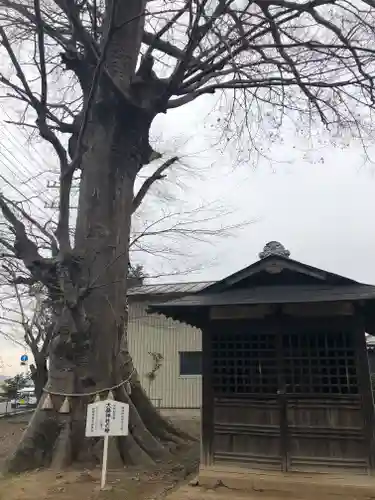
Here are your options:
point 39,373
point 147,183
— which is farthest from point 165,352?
point 147,183

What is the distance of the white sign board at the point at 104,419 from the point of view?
654 cm

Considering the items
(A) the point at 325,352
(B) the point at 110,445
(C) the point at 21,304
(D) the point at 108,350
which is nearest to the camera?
(A) the point at 325,352

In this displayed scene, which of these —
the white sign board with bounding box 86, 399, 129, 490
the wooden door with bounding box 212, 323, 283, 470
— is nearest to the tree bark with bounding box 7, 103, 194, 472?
the white sign board with bounding box 86, 399, 129, 490

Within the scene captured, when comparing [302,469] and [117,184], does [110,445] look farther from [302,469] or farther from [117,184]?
[117,184]

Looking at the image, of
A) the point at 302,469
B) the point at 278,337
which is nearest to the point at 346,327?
the point at 278,337

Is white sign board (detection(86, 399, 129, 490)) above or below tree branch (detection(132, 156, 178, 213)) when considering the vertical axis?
below

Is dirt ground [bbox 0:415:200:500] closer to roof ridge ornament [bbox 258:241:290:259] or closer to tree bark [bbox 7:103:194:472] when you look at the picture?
tree bark [bbox 7:103:194:472]

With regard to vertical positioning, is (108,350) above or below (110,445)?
above

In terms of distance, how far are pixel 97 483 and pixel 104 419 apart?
858 mm

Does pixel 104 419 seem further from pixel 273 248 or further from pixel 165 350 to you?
pixel 165 350

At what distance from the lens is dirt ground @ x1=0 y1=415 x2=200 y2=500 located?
590 cm

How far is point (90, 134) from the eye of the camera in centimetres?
912

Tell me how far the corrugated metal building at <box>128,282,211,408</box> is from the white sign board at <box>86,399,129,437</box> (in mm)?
11309

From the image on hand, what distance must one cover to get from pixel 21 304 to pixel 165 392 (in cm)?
702
